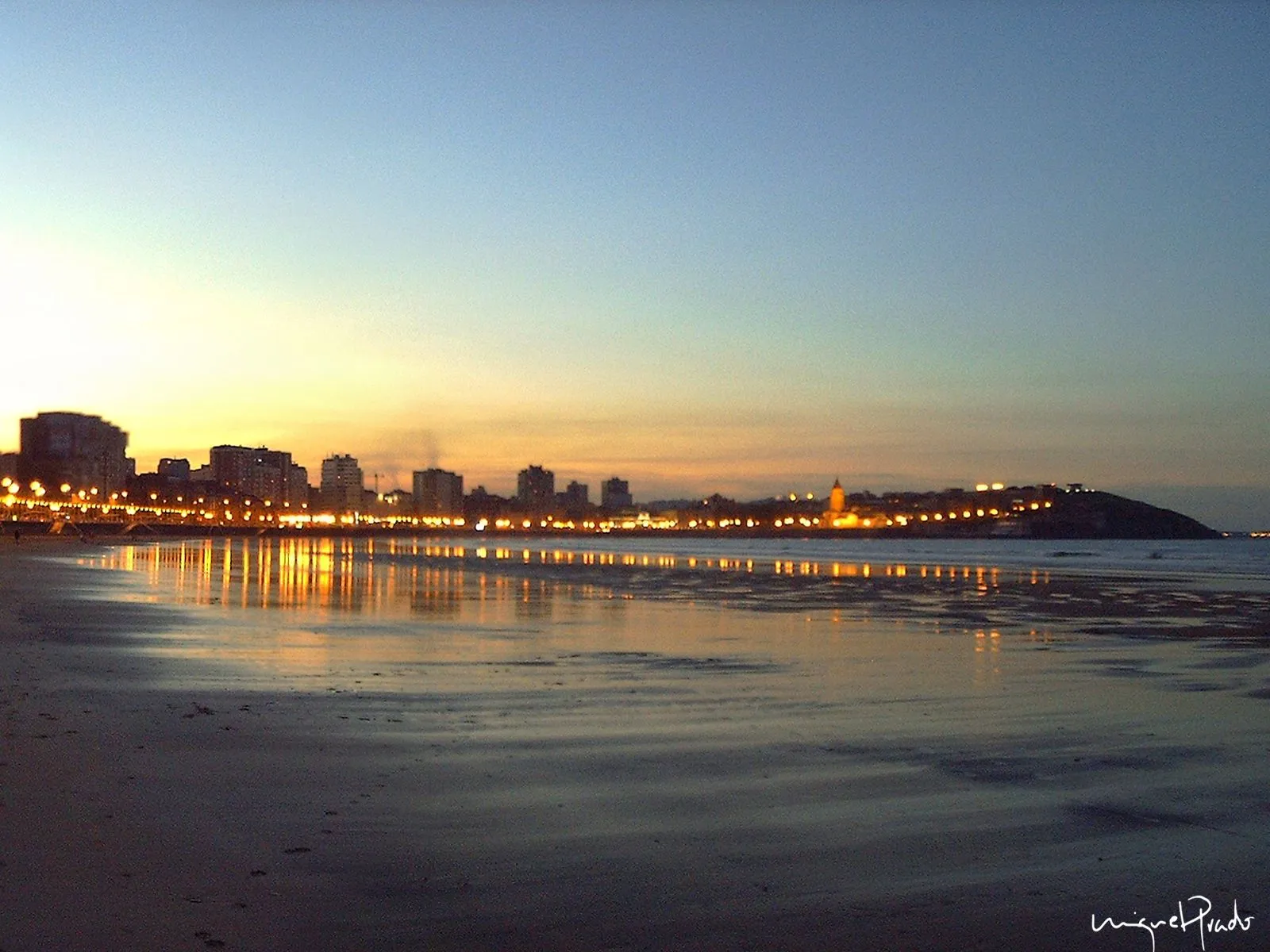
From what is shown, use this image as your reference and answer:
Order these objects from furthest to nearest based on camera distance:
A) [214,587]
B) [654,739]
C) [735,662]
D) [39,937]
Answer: [214,587] → [735,662] → [654,739] → [39,937]

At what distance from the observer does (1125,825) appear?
753 cm

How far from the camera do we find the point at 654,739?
10484 mm

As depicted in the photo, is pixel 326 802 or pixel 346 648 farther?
pixel 346 648

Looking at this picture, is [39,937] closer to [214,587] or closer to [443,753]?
[443,753]

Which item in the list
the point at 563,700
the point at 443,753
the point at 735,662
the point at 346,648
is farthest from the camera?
the point at 346,648

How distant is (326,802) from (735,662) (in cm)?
962

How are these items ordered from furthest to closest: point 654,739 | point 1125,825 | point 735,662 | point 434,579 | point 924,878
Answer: point 434,579
point 735,662
point 654,739
point 1125,825
point 924,878

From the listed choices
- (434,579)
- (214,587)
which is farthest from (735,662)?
(434,579)

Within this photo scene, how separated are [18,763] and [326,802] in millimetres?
2637

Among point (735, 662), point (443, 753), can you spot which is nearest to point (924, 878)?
point (443, 753)

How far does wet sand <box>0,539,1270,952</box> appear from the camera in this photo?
18.4 ft

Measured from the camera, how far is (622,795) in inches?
324

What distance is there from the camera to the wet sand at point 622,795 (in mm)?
5594

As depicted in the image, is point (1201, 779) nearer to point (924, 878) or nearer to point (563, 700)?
point (924, 878)
